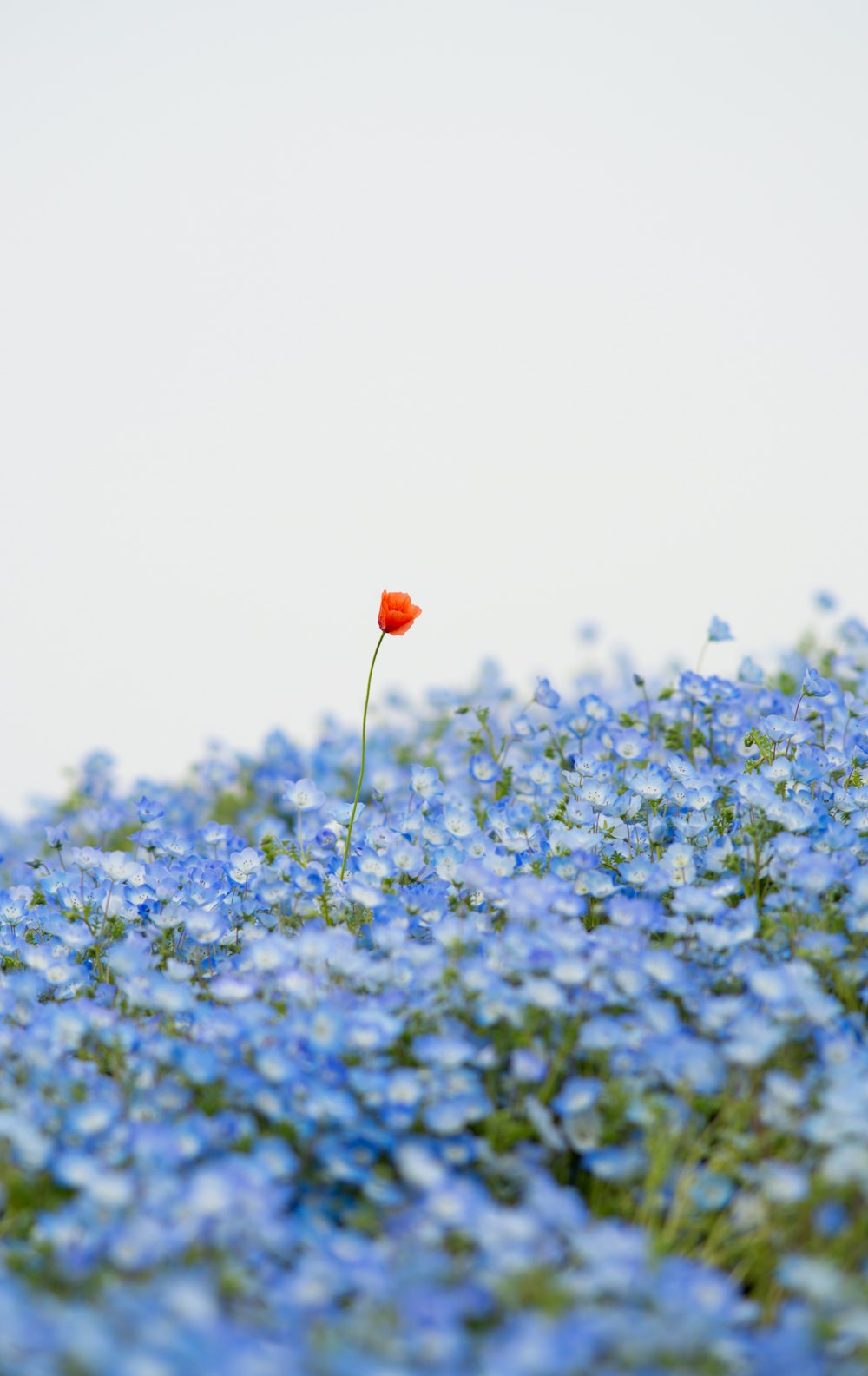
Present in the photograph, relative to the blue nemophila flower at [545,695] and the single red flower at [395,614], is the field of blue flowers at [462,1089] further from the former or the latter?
the single red flower at [395,614]

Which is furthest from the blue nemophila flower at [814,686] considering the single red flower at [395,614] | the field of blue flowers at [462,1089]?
the single red flower at [395,614]

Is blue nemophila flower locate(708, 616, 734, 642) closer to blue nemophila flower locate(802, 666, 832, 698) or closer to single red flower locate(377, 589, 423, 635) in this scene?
blue nemophila flower locate(802, 666, 832, 698)

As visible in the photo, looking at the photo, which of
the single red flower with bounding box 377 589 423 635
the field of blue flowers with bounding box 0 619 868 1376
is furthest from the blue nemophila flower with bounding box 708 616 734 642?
the single red flower with bounding box 377 589 423 635

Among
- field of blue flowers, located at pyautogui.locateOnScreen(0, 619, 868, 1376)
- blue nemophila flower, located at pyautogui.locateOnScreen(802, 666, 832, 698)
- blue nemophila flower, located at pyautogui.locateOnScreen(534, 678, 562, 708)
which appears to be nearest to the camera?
field of blue flowers, located at pyautogui.locateOnScreen(0, 619, 868, 1376)

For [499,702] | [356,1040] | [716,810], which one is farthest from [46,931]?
[499,702]

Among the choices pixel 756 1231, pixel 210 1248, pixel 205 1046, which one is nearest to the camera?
pixel 210 1248

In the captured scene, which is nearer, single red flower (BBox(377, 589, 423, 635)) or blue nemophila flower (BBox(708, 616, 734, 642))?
single red flower (BBox(377, 589, 423, 635))

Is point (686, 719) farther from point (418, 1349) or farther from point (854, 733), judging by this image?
point (418, 1349)
